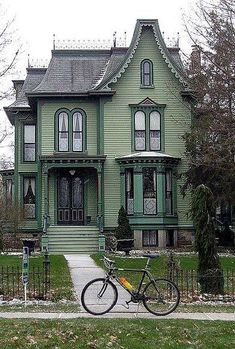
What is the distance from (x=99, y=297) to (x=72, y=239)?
769 inches

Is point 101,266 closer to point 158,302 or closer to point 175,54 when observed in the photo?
point 158,302

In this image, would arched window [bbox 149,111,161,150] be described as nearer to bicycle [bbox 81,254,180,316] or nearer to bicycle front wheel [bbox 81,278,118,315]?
bicycle [bbox 81,254,180,316]

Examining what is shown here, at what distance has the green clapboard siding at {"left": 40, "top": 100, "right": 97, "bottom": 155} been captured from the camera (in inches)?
1330

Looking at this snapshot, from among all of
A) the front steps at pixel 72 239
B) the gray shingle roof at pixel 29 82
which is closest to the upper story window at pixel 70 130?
the gray shingle roof at pixel 29 82

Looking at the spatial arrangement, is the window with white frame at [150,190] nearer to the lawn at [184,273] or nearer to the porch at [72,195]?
the porch at [72,195]

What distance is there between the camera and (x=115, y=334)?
10.1 m

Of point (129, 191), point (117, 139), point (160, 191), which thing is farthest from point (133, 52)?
point (160, 191)

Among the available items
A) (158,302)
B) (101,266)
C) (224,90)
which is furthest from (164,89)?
(158,302)

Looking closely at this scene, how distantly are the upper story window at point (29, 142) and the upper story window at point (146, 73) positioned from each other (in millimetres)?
6872

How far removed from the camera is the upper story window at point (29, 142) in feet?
117

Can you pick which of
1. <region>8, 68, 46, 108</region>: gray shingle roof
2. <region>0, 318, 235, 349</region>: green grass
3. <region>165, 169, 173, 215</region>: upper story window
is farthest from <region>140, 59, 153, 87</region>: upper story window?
<region>0, 318, 235, 349</region>: green grass

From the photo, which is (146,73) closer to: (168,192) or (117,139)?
(117,139)

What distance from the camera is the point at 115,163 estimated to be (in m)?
33.7

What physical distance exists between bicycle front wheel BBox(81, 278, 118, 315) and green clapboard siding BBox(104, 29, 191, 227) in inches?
827
